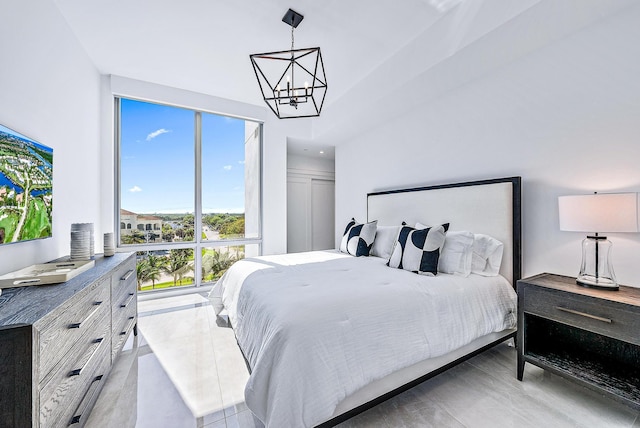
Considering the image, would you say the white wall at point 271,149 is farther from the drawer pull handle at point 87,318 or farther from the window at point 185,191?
the drawer pull handle at point 87,318

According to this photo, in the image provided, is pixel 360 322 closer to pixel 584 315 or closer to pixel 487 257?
pixel 584 315

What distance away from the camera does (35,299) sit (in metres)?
1.16

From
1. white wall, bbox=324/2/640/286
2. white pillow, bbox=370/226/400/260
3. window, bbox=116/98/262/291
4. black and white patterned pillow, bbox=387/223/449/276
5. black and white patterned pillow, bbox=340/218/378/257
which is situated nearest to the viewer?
white wall, bbox=324/2/640/286

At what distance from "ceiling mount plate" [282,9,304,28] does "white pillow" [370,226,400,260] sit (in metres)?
2.36

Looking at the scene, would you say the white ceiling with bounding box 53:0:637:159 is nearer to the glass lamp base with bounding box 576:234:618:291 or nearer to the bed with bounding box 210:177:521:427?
the bed with bounding box 210:177:521:427

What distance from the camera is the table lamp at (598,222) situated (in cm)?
156

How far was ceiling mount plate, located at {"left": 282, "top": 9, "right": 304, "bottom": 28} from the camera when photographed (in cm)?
227

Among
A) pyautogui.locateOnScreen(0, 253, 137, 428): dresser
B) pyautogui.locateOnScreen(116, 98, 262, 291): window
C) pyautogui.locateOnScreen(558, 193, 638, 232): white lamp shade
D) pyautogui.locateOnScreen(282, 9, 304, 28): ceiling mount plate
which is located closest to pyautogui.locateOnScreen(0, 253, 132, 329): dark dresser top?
pyautogui.locateOnScreen(0, 253, 137, 428): dresser

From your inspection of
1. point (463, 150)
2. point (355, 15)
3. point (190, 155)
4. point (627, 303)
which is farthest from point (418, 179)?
point (190, 155)

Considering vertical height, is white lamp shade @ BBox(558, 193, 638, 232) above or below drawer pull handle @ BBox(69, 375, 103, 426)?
above

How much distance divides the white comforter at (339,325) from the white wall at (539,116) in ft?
2.49

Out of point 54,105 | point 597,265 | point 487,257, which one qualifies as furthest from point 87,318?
point 597,265

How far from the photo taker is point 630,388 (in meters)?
1.48

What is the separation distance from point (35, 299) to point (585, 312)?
9.57ft
